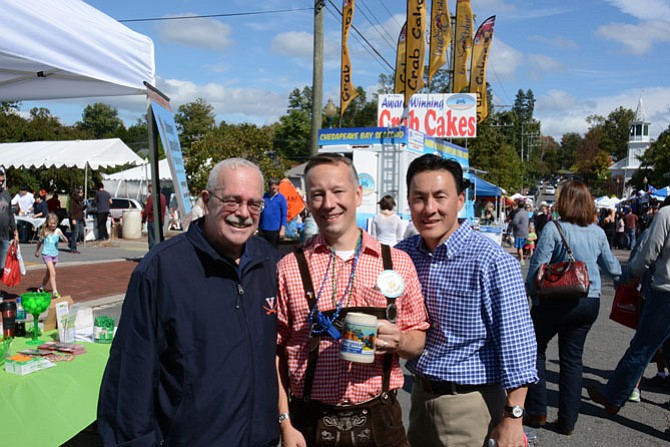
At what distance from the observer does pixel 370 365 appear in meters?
2.18

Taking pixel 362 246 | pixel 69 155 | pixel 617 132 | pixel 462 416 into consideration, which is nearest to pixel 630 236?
pixel 69 155

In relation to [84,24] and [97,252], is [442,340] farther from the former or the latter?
[97,252]

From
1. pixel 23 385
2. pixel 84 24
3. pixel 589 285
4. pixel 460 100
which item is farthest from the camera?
pixel 460 100

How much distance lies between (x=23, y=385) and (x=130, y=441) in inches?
51.1

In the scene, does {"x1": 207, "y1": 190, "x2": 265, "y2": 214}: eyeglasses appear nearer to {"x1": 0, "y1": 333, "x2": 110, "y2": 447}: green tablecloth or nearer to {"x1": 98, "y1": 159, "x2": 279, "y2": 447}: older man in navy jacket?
{"x1": 98, "y1": 159, "x2": 279, "y2": 447}: older man in navy jacket

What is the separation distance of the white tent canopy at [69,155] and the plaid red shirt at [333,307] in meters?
20.8

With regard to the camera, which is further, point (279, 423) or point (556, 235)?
point (556, 235)

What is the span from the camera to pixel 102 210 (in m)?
19.5

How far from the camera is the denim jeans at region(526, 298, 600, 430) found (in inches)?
174

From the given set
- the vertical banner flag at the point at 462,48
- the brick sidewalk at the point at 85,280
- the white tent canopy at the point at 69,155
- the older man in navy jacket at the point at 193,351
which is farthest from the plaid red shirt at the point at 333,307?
the vertical banner flag at the point at 462,48

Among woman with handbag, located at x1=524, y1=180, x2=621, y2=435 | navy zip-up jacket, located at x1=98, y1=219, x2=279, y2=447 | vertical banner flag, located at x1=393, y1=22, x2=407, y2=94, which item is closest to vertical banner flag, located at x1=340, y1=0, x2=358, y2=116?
vertical banner flag, located at x1=393, y1=22, x2=407, y2=94

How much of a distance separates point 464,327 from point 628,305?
4.19 m

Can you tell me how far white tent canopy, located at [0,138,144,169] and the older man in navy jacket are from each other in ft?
68.2

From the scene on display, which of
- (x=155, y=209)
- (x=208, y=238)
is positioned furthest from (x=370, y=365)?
(x=155, y=209)
